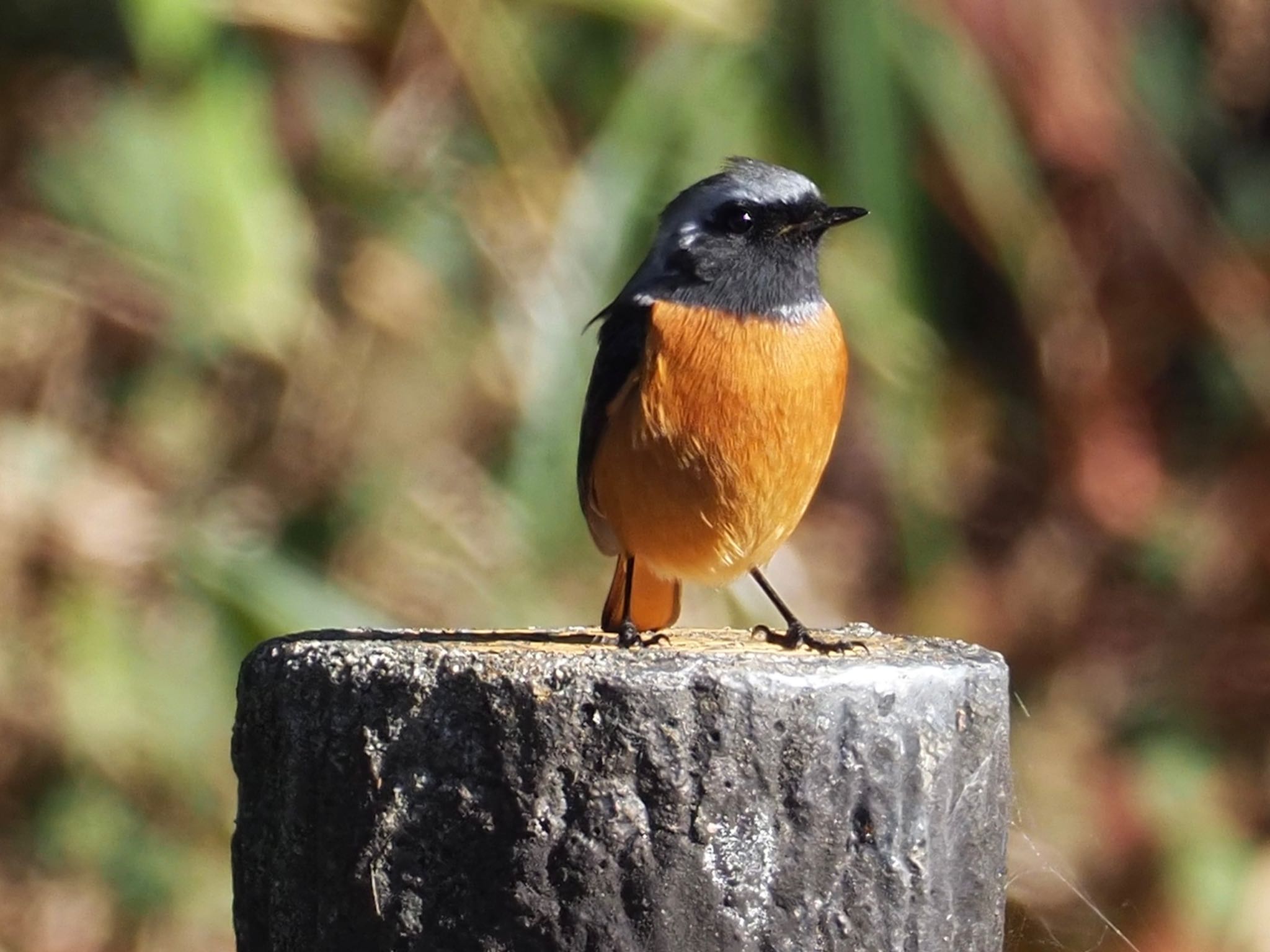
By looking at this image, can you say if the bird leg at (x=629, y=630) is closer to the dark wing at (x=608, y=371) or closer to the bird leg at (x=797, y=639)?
the dark wing at (x=608, y=371)

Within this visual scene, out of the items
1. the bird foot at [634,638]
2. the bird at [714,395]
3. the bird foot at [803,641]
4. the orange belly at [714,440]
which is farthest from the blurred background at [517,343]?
the bird foot at [634,638]

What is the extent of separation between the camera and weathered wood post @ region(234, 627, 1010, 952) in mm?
2139

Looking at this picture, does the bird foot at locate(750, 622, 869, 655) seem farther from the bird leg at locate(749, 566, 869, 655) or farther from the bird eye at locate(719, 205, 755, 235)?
the bird eye at locate(719, 205, 755, 235)

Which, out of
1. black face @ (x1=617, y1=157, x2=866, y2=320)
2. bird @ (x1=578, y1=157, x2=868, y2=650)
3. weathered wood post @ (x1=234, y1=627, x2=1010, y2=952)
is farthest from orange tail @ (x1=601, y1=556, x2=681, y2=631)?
weathered wood post @ (x1=234, y1=627, x2=1010, y2=952)

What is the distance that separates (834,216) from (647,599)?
85 cm

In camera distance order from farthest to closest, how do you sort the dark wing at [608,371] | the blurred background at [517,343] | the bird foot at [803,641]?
the blurred background at [517,343] < the dark wing at [608,371] < the bird foot at [803,641]

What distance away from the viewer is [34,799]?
5.83 metres

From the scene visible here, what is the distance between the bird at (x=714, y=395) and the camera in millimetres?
3432

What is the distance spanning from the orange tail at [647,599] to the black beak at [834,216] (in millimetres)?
763

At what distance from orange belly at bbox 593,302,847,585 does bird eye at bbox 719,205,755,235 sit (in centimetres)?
22

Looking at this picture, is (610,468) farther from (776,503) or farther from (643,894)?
(643,894)

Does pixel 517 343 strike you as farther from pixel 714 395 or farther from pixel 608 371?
pixel 714 395

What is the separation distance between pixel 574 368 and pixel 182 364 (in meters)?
1.43

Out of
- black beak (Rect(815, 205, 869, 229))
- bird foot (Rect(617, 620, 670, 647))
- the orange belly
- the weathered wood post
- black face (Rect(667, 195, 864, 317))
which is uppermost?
black beak (Rect(815, 205, 869, 229))
